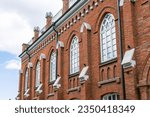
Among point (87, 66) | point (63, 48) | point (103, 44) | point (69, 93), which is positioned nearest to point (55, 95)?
point (69, 93)

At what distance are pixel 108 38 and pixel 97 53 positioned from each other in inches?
45.4

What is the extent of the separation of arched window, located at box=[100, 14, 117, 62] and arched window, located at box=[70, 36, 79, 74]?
315 cm

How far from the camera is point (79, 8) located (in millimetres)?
18375

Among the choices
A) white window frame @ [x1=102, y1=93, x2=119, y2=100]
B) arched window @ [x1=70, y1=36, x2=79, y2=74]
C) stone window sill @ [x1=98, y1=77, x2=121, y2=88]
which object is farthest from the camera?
arched window @ [x1=70, y1=36, x2=79, y2=74]

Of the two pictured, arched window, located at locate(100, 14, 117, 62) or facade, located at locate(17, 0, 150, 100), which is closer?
facade, located at locate(17, 0, 150, 100)

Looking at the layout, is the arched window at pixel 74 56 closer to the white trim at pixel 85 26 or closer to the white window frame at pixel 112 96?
the white trim at pixel 85 26

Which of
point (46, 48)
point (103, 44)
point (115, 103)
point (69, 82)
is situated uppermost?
point (46, 48)

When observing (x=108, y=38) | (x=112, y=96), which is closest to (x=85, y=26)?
(x=108, y=38)

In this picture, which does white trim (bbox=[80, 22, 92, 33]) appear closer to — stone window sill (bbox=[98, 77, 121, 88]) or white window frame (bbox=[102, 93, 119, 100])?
stone window sill (bbox=[98, 77, 121, 88])

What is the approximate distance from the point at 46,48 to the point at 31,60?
17.0 feet

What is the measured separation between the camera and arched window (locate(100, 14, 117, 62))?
588 inches

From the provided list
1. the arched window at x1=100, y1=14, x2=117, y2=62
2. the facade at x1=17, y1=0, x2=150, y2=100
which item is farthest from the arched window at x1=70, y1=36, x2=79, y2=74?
the arched window at x1=100, y1=14, x2=117, y2=62

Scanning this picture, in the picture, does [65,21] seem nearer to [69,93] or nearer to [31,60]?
[69,93]

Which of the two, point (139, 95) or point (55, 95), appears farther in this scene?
point (55, 95)
